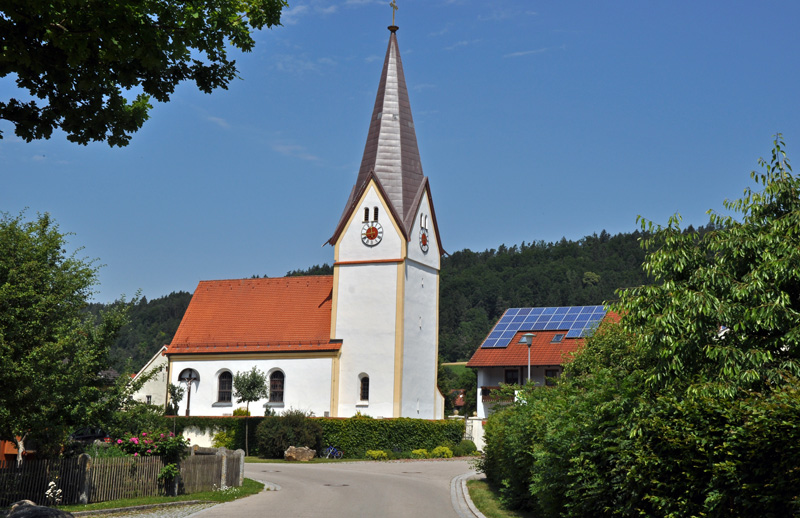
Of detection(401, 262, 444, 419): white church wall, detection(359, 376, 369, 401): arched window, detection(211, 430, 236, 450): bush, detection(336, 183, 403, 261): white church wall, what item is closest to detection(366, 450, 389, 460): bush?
detection(401, 262, 444, 419): white church wall

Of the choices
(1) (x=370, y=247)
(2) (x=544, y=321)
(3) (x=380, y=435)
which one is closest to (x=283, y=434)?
(3) (x=380, y=435)

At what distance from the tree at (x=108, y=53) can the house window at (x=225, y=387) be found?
135 ft

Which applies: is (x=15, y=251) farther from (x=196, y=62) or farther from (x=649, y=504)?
(x=649, y=504)

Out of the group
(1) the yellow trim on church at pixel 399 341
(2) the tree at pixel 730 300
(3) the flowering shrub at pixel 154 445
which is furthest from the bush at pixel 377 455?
(2) the tree at pixel 730 300

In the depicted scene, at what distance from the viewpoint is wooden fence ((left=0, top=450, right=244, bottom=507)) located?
18188mm

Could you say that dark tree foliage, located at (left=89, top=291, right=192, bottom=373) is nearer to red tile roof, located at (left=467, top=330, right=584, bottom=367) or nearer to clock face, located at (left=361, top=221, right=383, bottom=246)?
red tile roof, located at (left=467, top=330, right=584, bottom=367)

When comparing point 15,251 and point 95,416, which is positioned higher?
point 15,251

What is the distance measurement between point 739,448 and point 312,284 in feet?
148

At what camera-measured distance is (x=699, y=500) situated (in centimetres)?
936

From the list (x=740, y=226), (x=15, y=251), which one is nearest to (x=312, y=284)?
(x=15, y=251)

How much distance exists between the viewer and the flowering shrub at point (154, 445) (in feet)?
70.5

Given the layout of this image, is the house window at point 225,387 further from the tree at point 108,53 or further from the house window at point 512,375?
the tree at point 108,53

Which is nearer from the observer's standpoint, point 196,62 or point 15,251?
point 196,62

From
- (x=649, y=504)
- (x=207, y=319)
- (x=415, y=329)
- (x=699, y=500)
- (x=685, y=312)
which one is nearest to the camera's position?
(x=699, y=500)
